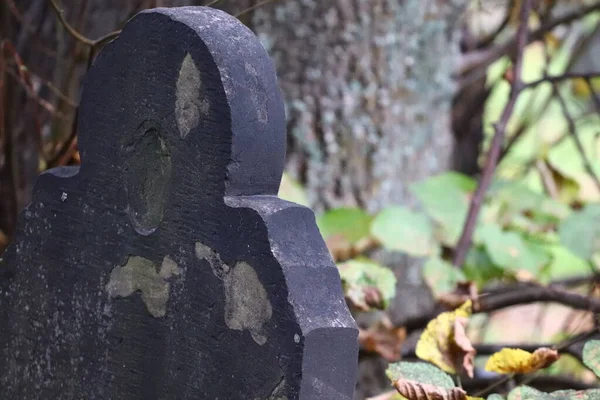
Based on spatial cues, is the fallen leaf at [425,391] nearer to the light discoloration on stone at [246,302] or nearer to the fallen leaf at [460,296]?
the light discoloration on stone at [246,302]

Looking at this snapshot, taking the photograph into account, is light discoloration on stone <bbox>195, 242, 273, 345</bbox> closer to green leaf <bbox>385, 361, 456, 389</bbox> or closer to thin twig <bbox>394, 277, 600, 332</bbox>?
green leaf <bbox>385, 361, 456, 389</bbox>

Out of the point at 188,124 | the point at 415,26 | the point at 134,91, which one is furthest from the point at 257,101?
the point at 415,26

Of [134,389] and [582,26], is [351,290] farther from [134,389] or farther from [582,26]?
[582,26]

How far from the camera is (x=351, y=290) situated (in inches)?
59.3

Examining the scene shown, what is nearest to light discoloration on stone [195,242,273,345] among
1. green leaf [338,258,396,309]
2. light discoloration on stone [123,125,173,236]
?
light discoloration on stone [123,125,173,236]

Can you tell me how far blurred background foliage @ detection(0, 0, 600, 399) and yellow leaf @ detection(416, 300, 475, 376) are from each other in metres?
0.38

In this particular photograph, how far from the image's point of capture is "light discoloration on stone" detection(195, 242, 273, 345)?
984 millimetres

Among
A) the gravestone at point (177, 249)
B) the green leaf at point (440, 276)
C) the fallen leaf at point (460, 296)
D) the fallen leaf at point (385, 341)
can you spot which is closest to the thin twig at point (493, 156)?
the green leaf at point (440, 276)

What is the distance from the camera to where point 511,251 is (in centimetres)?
197

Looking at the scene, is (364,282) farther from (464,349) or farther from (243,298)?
(243,298)

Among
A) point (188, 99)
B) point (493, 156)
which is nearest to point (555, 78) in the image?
point (493, 156)

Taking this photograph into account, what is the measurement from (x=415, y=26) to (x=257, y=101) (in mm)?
1454

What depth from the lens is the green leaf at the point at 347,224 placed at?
205 centimetres

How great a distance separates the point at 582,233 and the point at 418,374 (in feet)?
3.28
